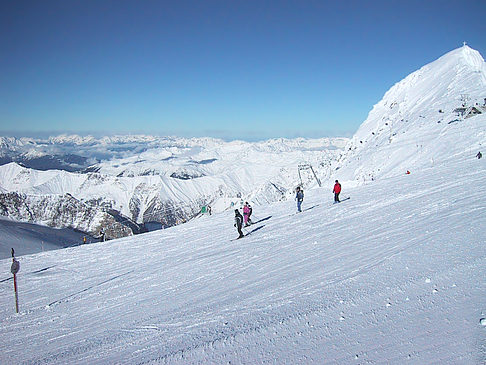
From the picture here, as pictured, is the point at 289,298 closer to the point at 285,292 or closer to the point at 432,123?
the point at 285,292

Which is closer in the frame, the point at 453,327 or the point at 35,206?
the point at 453,327

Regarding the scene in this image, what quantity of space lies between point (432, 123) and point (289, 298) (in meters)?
48.1

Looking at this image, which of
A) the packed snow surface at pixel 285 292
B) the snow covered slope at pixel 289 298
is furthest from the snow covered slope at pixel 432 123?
the snow covered slope at pixel 289 298

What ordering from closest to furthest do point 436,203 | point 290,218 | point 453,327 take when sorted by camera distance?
point 453,327, point 436,203, point 290,218

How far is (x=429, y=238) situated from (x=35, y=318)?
12.7 m

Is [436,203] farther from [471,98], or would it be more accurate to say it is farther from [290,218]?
[471,98]

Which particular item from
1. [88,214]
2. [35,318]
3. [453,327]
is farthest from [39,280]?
[88,214]

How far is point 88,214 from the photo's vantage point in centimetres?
19212

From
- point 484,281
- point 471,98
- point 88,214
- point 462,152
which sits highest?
point 471,98

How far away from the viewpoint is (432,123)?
149 ft

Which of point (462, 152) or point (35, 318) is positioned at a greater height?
point (462, 152)

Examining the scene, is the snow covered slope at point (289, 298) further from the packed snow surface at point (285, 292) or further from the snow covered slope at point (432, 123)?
the snow covered slope at point (432, 123)

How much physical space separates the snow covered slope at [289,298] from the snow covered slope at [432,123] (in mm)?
21059

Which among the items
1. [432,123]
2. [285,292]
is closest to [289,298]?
[285,292]
